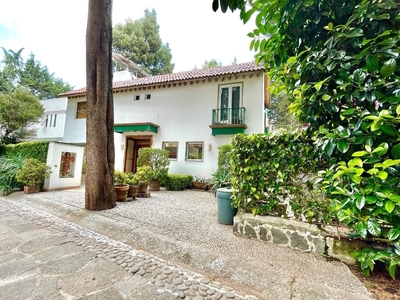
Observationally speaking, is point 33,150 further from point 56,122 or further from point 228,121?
point 56,122

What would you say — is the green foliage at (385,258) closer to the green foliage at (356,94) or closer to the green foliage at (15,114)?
the green foliage at (356,94)

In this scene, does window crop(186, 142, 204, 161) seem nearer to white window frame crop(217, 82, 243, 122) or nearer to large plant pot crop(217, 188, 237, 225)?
white window frame crop(217, 82, 243, 122)

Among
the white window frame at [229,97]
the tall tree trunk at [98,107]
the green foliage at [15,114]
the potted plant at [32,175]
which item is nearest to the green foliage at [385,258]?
the tall tree trunk at [98,107]

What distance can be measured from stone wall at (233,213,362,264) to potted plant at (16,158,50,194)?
7150 millimetres

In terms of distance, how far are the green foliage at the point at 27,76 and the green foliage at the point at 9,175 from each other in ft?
50.5

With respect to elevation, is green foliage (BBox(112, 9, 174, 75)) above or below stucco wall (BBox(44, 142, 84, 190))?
above

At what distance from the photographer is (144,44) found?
21.3m

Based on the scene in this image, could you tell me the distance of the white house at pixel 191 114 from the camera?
8.80 m

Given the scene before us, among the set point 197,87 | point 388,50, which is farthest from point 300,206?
point 197,87

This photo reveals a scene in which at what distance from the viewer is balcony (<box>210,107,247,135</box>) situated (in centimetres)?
860

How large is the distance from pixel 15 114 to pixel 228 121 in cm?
1358

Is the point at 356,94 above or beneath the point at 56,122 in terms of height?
beneath

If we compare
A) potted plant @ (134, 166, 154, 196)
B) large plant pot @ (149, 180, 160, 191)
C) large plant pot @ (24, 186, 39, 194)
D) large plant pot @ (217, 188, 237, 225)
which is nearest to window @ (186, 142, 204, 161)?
large plant pot @ (149, 180, 160, 191)

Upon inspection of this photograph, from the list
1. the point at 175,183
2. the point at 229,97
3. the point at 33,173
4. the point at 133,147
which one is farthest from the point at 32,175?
the point at 229,97
